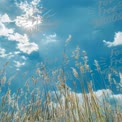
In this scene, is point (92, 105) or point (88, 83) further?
point (88, 83)

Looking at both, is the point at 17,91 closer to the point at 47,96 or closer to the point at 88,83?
the point at 47,96

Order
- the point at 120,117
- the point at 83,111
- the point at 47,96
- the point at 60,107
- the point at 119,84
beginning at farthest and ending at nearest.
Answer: the point at 119,84 → the point at 47,96 → the point at 60,107 → the point at 83,111 → the point at 120,117

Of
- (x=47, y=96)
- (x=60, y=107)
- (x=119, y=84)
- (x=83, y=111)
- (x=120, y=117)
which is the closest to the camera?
(x=120, y=117)

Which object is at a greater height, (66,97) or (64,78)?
(64,78)

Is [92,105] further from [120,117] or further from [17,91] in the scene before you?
[17,91]

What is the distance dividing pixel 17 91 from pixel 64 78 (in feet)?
3.40

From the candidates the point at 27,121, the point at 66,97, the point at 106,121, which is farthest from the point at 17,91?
the point at 106,121

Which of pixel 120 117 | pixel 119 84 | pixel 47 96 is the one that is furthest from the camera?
pixel 119 84

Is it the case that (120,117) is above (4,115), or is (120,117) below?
below

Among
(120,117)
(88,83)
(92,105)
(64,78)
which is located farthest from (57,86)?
(120,117)

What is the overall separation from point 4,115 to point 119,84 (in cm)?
196

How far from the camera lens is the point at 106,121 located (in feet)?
9.96

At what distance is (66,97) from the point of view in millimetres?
3393

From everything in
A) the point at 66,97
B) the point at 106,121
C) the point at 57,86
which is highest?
the point at 57,86
